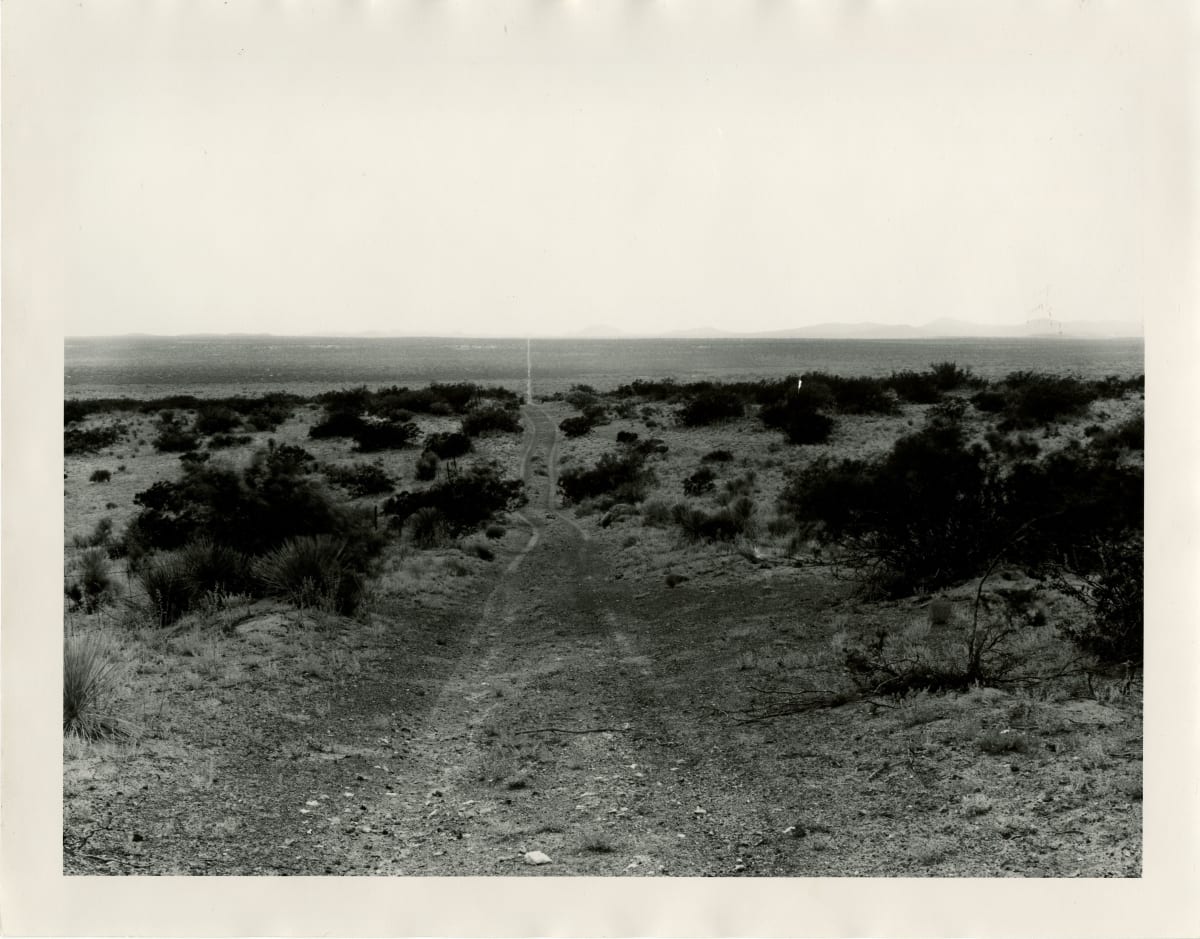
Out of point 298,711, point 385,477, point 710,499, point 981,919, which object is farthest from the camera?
point 710,499

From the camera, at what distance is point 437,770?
5297mm

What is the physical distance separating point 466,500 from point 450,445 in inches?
18.2

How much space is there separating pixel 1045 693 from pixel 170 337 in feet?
19.5

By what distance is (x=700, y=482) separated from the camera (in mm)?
8320

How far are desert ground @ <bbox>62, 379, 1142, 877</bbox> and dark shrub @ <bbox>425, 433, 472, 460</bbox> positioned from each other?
0.40ft

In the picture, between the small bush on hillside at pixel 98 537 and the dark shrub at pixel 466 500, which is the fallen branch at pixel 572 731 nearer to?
the dark shrub at pixel 466 500

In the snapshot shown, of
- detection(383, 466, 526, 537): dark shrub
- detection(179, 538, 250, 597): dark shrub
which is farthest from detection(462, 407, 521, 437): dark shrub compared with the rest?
detection(179, 538, 250, 597): dark shrub

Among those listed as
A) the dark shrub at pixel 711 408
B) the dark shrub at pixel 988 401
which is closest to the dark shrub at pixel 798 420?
the dark shrub at pixel 711 408

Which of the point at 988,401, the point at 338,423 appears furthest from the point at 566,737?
the point at 988,401

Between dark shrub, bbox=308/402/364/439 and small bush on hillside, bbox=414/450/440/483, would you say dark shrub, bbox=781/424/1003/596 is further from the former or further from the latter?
dark shrub, bbox=308/402/364/439

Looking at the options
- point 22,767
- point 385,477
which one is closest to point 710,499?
point 385,477

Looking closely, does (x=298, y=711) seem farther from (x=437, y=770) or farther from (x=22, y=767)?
(x=22, y=767)

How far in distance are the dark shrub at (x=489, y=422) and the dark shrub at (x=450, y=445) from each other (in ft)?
0.32

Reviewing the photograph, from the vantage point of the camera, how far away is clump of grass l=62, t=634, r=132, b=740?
17.7 ft
